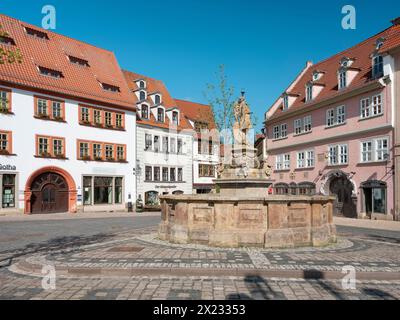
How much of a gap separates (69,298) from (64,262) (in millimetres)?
2549

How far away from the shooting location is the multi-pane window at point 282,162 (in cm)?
3591

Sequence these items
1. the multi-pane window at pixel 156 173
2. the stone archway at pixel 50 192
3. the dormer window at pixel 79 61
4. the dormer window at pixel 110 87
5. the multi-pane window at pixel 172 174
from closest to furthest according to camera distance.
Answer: the stone archway at pixel 50 192 < the dormer window at pixel 79 61 < the dormer window at pixel 110 87 < the multi-pane window at pixel 156 173 < the multi-pane window at pixel 172 174

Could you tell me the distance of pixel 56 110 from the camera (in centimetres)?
3009

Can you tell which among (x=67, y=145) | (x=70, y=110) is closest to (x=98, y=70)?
(x=70, y=110)

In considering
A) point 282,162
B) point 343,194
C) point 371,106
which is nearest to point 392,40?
point 371,106

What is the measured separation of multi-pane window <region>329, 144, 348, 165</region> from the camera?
93.5ft

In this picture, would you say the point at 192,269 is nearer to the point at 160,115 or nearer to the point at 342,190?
the point at 342,190

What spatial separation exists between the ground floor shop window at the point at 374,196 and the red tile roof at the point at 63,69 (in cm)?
2160

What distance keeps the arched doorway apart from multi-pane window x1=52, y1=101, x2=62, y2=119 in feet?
74.0

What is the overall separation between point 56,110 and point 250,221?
2421cm

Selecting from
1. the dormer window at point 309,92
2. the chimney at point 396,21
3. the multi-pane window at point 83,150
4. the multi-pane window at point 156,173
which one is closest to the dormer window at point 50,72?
the multi-pane window at point 83,150

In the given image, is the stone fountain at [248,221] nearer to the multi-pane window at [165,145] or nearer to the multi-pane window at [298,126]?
the multi-pane window at [298,126]

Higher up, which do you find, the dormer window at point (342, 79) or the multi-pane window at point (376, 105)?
the dormer window at point (342, 79)

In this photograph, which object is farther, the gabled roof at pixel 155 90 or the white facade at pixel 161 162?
the gabled roof at pixel 155 90
